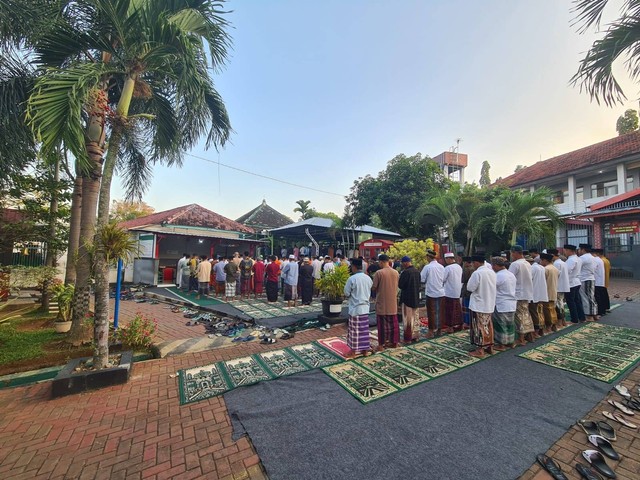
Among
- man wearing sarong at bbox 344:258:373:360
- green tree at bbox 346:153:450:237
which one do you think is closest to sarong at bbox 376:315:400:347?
man wearing sarong at bbox 344:258:373:360

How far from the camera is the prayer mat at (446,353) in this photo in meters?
4.47

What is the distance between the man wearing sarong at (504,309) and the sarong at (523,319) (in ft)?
0.68

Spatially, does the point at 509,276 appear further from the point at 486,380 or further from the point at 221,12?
the point at 221,12

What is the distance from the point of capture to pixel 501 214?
11.7 m

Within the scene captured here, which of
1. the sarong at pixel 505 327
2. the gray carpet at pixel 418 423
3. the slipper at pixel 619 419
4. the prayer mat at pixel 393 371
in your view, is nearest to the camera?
the gray carpet at pixel 418 423

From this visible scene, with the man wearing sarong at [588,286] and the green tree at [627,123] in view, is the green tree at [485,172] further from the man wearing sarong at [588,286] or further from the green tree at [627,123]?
the man wearing sarong at [588,286]

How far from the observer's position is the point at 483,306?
4.73m

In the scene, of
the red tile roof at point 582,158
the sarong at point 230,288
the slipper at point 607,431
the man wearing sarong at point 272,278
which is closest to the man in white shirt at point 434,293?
the slipper at point 607,431

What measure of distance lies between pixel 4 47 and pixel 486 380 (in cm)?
943

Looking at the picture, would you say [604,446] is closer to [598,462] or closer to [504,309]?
[598,462]

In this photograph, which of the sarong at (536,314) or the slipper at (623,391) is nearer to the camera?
the slipper at (623,391)

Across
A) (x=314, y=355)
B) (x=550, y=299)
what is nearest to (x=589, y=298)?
(x=550, y=299)

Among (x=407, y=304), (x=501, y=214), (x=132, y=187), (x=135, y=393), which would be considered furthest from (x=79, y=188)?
(x=501, y=214)

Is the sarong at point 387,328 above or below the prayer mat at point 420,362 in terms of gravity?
above
